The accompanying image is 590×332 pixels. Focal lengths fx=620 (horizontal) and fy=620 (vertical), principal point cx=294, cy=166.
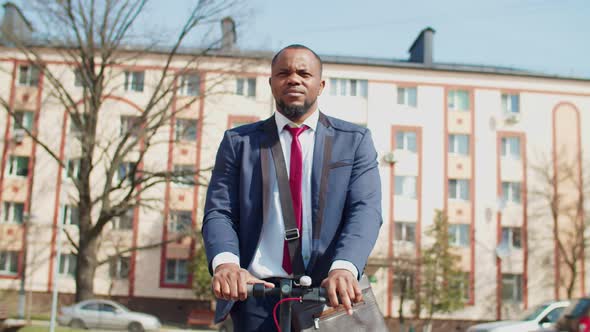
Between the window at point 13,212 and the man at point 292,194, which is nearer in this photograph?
the man at point 292,194

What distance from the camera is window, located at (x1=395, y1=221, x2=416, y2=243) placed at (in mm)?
38406

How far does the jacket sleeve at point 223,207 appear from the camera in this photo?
8.11ft

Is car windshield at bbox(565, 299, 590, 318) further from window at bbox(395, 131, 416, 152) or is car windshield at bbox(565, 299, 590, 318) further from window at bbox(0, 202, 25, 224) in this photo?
window at bbox(0, 202, 25, 224)

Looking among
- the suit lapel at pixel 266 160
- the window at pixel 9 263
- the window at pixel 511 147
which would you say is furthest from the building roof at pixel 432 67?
the suit lapel at pixel 266 160

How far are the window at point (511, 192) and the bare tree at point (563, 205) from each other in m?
0.86

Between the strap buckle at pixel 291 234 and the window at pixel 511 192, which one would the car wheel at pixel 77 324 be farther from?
the window at pixel 511 192

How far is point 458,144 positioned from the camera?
129ft

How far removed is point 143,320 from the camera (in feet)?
87.0

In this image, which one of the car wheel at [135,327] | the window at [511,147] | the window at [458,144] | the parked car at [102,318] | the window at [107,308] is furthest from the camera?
the window at [511,147]

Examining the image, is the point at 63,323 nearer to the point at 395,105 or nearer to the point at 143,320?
the point at 143,320

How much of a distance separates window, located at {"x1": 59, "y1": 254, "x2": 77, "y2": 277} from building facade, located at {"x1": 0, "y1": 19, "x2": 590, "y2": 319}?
2.5 inches

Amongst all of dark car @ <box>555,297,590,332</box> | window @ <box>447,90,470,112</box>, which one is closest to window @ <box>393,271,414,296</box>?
window @ <box>447,90,470,112</box>

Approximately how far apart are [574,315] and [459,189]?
1110 inches

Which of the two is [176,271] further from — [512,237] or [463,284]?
[512,237]
